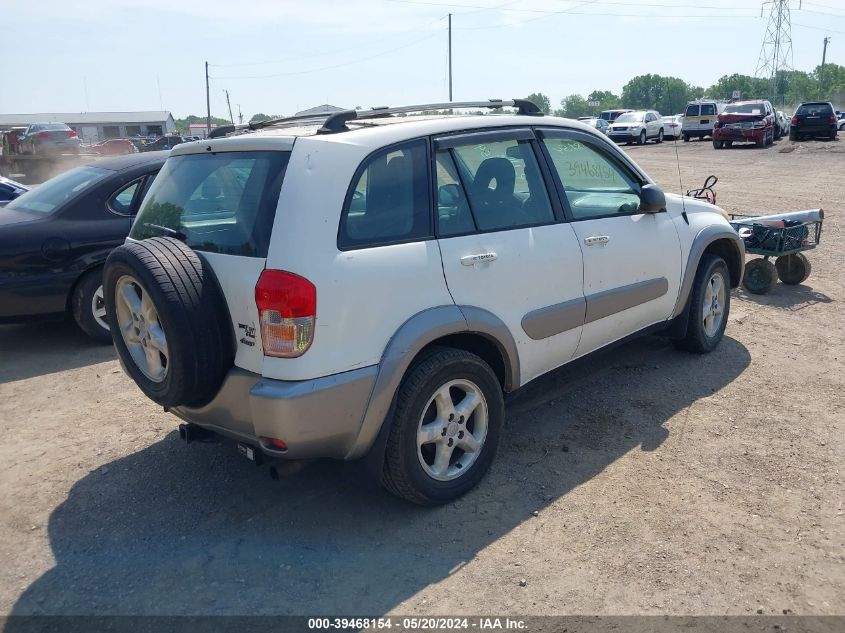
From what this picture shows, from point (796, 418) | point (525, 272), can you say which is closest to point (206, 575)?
point (525, 272)

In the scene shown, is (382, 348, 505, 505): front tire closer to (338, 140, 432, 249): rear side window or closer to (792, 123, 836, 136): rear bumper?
(338, 140, 432, 249): rear side window

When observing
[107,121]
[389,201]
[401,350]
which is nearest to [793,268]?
[389,201]

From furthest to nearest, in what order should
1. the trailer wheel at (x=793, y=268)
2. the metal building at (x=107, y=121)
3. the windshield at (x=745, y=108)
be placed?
the metal building at (x=107, y=121)
the windshield at (x=745, y=108)
the trailer wheel at (x=793, y=268)

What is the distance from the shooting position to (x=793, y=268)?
25.1ft

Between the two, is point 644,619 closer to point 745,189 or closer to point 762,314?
point 762,314

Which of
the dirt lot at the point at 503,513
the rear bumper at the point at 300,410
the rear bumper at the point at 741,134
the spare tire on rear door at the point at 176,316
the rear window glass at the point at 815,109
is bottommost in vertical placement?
the dirt lot at the point at 503,513

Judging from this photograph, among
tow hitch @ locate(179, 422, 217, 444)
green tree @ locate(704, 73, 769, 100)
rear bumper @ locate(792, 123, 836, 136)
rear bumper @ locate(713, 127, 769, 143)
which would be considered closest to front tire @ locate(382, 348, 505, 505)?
tow hitch @ locate(179, 422, 217, 444)

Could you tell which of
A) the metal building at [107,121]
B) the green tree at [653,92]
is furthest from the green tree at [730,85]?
the metal building at [107,121]

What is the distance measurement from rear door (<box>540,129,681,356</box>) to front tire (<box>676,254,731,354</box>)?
426 millimetres

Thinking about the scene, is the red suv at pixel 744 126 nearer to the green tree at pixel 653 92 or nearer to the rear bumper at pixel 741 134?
the rear bumper at pixel 741 134

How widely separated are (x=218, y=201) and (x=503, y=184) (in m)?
1.52

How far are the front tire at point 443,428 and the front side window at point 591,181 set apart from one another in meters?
1.29

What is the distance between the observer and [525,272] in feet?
12.9

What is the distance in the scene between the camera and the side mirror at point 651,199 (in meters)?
4.75
